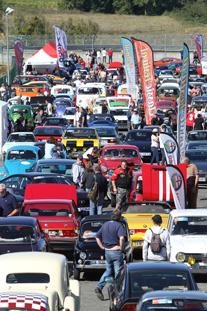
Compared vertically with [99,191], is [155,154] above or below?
below

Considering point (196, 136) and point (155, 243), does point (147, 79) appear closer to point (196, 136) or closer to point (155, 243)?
point (196, 136)

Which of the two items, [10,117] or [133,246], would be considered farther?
[10,117]

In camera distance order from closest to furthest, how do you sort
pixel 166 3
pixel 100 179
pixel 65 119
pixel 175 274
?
pixel 175 274, pixel 100 179, pixel 65 119, pixel 166 3

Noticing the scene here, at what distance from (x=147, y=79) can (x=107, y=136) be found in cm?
483

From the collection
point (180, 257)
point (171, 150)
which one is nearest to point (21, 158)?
point (171, 150)

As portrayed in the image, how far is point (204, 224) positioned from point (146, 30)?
93.9 m

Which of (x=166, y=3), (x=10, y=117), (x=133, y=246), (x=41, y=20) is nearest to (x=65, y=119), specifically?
(x=10, y=117)

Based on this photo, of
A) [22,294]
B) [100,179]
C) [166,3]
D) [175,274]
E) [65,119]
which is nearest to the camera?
[22,294]

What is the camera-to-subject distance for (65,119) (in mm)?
37969

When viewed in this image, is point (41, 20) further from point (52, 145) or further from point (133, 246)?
point (133, 246)

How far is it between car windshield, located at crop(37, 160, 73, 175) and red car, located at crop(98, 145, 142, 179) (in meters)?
2.47

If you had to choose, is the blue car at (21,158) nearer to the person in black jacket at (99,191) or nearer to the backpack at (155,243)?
the person in black jacket at (99,191)

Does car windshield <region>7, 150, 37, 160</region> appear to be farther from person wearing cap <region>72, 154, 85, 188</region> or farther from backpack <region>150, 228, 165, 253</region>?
backpack <region>150, 228, 165, 253</region>

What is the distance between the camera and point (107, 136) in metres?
34.0
